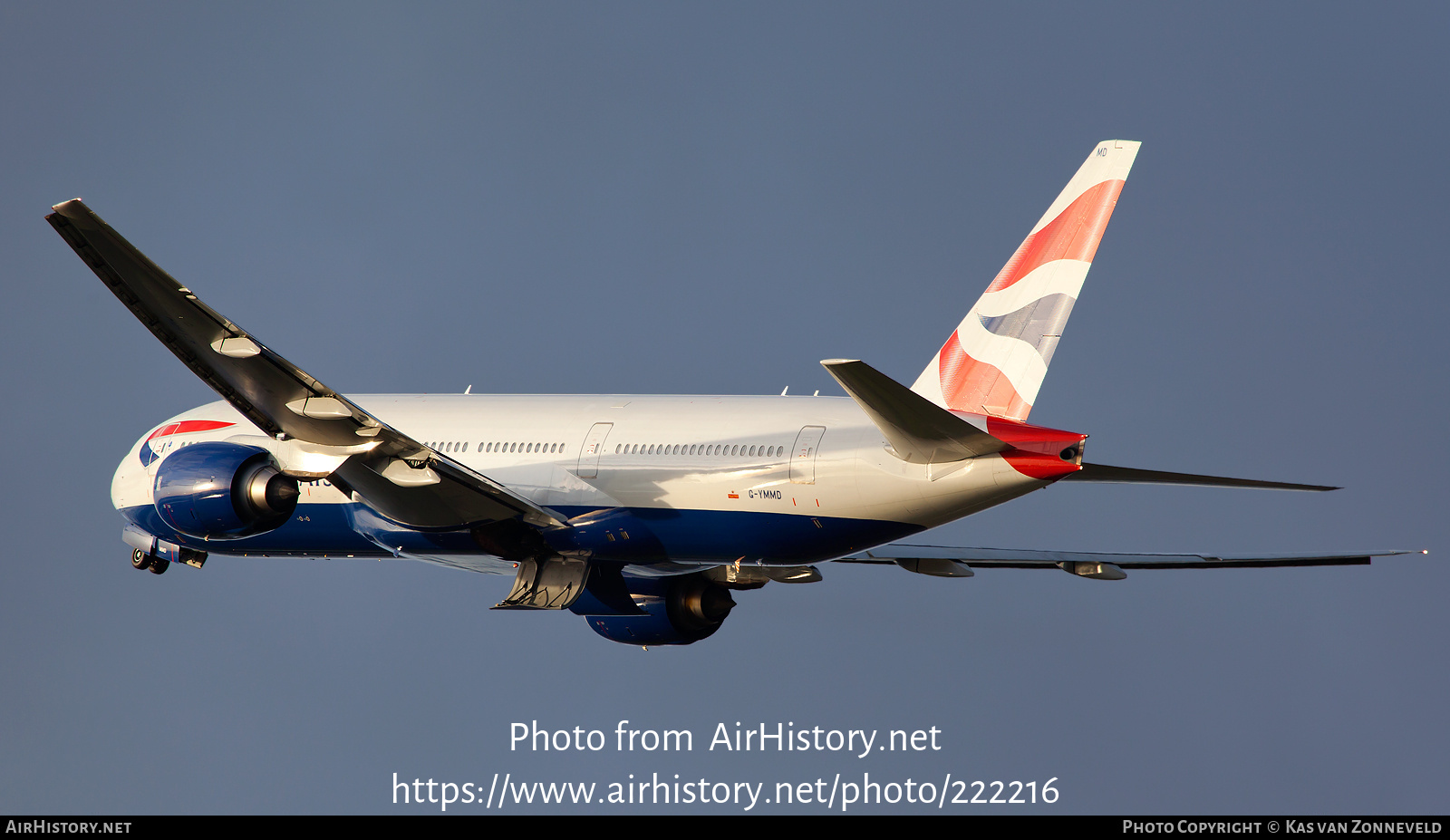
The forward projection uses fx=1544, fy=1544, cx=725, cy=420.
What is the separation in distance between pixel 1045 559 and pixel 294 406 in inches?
507

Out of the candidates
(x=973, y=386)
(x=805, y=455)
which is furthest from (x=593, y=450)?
(x=973, y=386)

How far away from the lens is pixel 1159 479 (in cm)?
1898

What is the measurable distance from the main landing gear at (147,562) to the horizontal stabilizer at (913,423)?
1613cm

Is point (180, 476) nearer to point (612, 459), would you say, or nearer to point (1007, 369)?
point (612, 459)

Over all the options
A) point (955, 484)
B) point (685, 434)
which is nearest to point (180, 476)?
point (685, 434)

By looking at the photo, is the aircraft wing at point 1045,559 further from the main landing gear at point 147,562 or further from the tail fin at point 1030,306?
the main landing gear at point 147,562

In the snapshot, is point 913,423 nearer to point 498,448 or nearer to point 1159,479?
point 1159,479

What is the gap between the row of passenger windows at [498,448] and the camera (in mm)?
25000

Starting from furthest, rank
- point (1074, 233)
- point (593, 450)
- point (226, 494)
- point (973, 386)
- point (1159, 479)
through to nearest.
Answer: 1. point (593, 450)
2. point (226, 494)
3. point (1074, 233)
4. point (973, 386)
5. point (1159, 479)

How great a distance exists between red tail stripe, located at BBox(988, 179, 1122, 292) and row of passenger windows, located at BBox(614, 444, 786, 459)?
4.07 meters

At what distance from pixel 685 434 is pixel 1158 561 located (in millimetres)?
8374

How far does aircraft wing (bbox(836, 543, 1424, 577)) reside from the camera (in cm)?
2455

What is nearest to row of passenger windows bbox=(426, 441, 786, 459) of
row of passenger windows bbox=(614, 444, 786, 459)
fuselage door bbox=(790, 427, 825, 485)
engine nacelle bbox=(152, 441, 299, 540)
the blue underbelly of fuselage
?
row of passenger windows bbox=(614, 444, 786, 459)

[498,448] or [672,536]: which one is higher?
[498,448]
